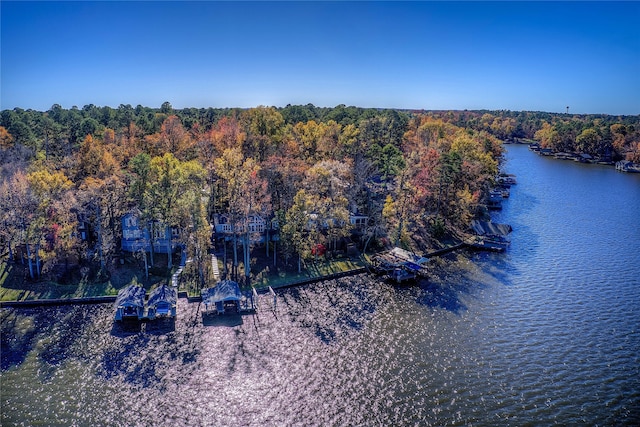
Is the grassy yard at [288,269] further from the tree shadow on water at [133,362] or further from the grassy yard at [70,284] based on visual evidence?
the tree shadow on water at [133,362]

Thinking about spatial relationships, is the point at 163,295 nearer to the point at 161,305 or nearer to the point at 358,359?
the point at 161,305

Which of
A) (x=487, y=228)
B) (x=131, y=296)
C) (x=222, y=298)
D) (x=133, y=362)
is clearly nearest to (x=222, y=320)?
(x=222, y=298)

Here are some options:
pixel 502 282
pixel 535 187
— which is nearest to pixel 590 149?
pixel 535 187

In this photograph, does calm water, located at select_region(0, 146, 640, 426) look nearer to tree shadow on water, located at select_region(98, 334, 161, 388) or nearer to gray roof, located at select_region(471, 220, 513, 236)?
tree shadow on water, located at select_region(98, 334, 161, 388)

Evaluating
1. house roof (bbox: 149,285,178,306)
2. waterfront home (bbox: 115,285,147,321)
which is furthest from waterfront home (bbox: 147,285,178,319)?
waterfront home (bbox: 115,285,147,321)

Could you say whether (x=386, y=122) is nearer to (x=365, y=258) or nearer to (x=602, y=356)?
(x=365, y=258)

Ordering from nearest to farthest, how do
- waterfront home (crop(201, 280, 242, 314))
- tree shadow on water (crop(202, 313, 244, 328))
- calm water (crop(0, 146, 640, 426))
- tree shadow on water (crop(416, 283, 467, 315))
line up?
1. calm water (crop(0, 146, 640, 426))
2. tree shadow on water (crop(202, 313, 244, 328))
3. waterfront home (crop(201, 280, 242, 314))
4. tree shadow on water (crop(416, 283, 467, 315))
